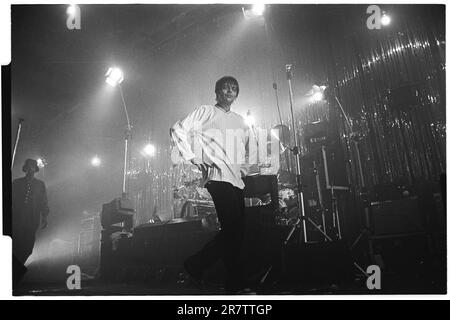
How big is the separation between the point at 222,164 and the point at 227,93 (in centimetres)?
55

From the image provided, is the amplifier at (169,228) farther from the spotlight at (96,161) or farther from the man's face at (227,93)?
the spotlight at (96,161)

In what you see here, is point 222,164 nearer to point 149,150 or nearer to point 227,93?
point 227,93

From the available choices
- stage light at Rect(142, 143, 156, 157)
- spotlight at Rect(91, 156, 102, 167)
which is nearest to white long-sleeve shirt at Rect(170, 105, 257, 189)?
stage light at Rect(142, 143, 156, 157)

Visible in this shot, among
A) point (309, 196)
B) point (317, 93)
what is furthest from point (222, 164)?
point (317, 93)

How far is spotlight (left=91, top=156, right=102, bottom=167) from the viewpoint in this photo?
555 cm

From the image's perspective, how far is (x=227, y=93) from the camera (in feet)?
7.84

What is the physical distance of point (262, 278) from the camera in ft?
8.31

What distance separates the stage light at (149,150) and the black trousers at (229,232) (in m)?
3.73

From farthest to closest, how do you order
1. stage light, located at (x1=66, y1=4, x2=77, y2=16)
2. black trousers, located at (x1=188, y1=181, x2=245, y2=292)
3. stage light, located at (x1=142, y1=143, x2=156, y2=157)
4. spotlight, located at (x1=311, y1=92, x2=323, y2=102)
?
stage light, located at (x1=142, y1=143, x2=156, y2=157) → spotlight, located at (x1=311, y1=92, x2=323, y2=102) → stage light, located at (x1=66, y1=4, x2=77, y2=16) → black trousers, located at (x1=188, y1=181, x2=245, y2=292)

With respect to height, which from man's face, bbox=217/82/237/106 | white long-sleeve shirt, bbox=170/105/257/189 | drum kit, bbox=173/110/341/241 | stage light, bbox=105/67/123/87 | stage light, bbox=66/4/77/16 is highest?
stage light, bbox=66/4/77/16

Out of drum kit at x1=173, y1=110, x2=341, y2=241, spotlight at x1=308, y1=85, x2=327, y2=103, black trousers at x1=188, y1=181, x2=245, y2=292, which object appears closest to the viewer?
black trousers at x1=188, y1=181, x2=245, y2=292

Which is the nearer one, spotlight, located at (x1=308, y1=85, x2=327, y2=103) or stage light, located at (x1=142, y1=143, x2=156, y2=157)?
spotlight, located at (x1=308, y1=85, x2=327, y2=103)

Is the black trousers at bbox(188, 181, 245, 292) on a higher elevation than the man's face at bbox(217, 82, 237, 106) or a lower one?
lower

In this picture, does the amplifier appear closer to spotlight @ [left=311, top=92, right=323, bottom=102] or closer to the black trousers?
the black trousers
